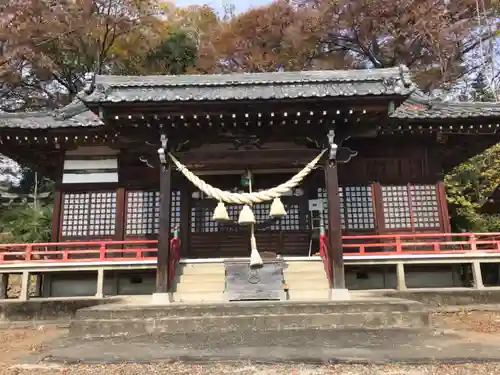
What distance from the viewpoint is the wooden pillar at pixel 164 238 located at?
380 inches

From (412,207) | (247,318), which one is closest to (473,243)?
(412,207)

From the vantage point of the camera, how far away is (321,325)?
8.17 meters

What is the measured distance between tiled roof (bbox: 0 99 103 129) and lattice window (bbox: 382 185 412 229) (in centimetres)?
858

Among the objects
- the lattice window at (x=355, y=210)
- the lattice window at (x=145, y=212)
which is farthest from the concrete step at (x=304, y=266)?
the lattice window at (x=145, y=212)

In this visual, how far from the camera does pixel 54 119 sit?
11820mm

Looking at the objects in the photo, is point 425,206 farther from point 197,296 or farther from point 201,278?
point 197,296

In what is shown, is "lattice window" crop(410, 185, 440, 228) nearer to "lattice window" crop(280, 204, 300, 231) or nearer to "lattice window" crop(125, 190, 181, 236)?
"lattice window" crop(280, 204, 300, 231)

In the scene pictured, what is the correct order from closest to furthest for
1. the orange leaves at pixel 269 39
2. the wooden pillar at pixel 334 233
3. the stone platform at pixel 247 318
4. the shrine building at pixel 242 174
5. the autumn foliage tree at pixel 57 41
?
the stone platform at pixel 247 318 < the wooden pillar at pixel 334 233 < the shrine building at pixel 242 174 < the autumn foliage tree at pixel 57 41 < the orange leaves at pixel 269 39

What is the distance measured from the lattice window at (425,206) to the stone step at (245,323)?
4.66 m

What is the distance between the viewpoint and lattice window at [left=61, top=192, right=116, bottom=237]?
41.3ft

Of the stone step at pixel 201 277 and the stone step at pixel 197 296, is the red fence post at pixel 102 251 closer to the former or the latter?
the stone step at pixel 201 277

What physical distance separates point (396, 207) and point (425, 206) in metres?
0.86

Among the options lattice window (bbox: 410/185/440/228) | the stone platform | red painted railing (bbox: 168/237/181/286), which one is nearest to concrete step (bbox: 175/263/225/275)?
red painted railing (bbox: 168/237/181/286)

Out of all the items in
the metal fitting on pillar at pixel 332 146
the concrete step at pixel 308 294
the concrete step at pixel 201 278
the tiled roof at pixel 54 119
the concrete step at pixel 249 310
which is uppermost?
the tiled roof at pixel 54 119
